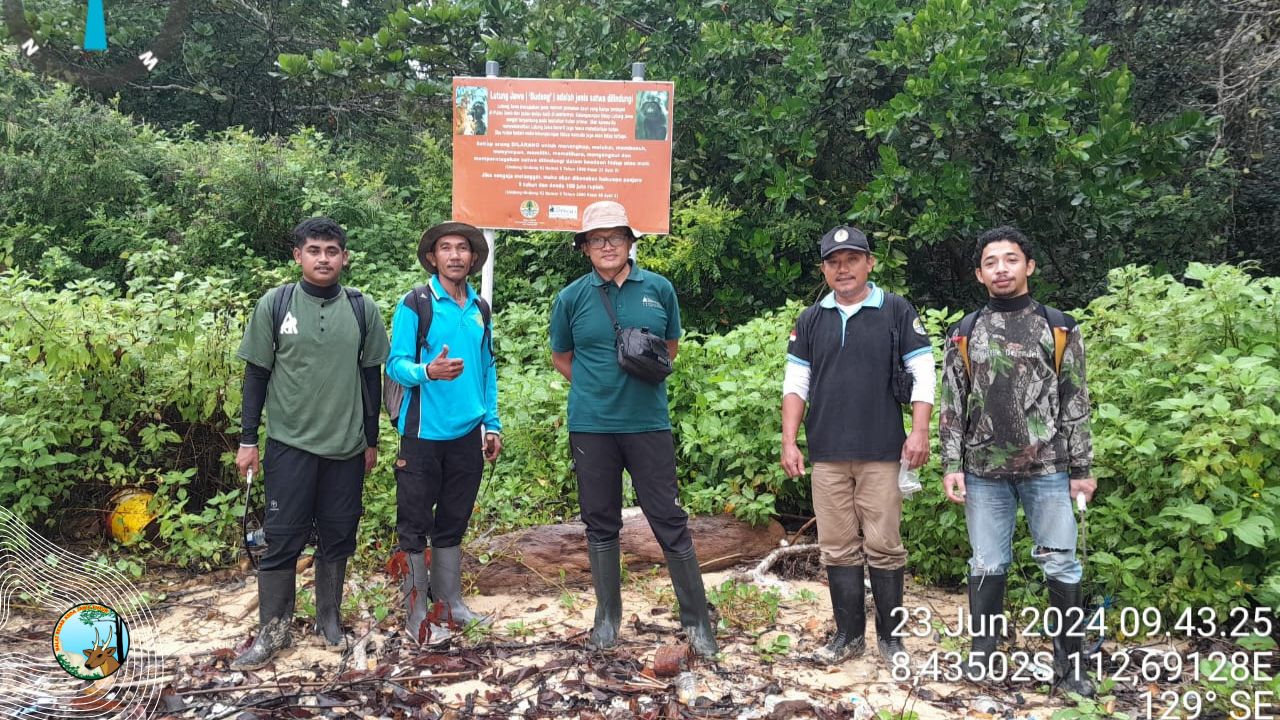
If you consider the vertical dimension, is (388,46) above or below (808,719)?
above

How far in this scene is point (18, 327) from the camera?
499cm

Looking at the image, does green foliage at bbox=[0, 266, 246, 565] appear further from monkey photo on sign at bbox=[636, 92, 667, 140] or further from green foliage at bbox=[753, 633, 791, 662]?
green foliage at bbox=[753, 633, 791, 662]

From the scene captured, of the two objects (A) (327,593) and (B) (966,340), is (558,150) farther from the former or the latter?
(B) (966,340)

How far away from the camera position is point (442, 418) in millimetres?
4184

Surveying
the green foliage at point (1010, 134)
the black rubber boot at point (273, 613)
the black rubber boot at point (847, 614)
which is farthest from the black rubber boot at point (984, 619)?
the green foliage at point (1010, 134)

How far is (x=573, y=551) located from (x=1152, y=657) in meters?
2.94

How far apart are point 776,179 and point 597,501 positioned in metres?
4.90

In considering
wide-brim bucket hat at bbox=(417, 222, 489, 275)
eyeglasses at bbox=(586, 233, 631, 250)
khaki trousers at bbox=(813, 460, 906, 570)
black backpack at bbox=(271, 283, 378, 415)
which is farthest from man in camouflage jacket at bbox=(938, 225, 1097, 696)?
black backpack at bbox=(271, 283, 378, 415)

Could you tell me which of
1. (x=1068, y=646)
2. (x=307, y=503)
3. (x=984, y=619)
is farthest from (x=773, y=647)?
(x=307, y=503)

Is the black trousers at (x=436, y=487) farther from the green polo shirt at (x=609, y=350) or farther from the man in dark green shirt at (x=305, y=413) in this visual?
the green polo shirt at (x=609, y=350)

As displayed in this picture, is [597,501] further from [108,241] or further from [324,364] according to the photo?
[108,241]

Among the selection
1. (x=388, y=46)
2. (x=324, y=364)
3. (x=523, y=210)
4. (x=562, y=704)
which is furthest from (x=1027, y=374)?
(x=388, y=46)

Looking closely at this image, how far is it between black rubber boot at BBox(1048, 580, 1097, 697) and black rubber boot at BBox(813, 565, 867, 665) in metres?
0.79

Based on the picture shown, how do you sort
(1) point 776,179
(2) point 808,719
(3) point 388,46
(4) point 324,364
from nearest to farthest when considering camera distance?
(2) point 808,719 < (4) point 324,364 < (1) point 776,179 < (3) point 388,46
